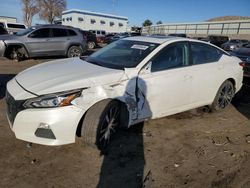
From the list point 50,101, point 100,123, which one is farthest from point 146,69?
point 50,101

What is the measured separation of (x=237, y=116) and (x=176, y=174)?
2.81m

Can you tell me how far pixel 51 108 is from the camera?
2953mm

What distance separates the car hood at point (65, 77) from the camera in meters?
3.12

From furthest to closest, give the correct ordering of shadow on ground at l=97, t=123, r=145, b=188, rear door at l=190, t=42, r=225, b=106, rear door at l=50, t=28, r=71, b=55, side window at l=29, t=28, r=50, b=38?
1. rear door at l=50, t=28, r=71, b=55
2. side window at l=29, t=28, r=50, b=38
3. rear door at l=190, t=42, r=225, b=106
4. shadow on ground at l=97, t=123, r=145, b=188

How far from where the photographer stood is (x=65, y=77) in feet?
11.0

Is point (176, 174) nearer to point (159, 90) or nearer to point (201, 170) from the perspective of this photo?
point (201, 170)

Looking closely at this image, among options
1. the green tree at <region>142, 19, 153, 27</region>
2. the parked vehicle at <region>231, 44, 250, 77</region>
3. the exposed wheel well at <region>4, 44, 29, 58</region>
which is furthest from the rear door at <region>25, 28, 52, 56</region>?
the green tree at <region>142, 19, 153, 27</region>

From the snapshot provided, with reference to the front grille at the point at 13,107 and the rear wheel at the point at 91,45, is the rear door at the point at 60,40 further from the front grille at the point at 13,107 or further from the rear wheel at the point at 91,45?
the front grille at the point at 13,107

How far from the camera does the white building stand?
5881 centimetres

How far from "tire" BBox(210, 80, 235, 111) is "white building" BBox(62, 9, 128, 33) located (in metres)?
57.5

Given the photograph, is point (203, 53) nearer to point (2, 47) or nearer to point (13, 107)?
point (13, 107)

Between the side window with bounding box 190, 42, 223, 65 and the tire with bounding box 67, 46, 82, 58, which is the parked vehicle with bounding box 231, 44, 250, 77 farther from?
the tire with bounding box 67, 46, 82, 58

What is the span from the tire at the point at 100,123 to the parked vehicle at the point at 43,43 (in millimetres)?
8717

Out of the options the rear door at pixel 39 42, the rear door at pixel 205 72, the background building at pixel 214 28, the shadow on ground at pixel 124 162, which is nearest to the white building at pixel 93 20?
the background building at pixel 214 28
